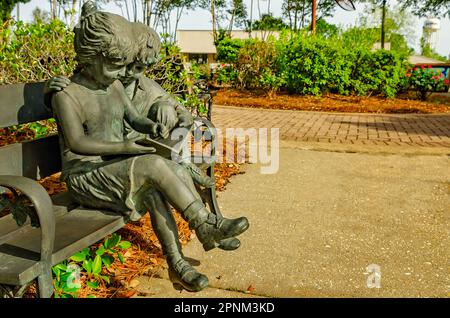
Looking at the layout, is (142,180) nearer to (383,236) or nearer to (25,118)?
(25,118)

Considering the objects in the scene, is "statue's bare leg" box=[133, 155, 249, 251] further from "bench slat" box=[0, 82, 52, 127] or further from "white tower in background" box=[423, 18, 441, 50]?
"white tower in background" box=[423, 18, 441, 50]

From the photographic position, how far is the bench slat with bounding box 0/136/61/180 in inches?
95.1

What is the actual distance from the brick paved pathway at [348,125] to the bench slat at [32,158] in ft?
17.6

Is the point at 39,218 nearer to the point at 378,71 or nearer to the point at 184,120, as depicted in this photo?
the point at 184,120

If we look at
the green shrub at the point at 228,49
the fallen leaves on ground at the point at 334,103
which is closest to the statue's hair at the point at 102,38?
the fallen leaves on ground at the point at 334,103

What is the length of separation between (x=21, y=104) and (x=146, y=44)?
838 mm

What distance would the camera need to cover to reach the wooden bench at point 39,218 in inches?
70.1

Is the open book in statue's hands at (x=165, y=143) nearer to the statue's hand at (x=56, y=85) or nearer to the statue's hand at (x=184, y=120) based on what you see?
the statue's hand at (x=184, y=120)

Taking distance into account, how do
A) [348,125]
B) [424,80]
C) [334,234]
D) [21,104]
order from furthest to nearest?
[424,80] → [348,125] → [334,234] → [21,104]

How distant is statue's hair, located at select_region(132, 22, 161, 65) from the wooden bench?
74 cm

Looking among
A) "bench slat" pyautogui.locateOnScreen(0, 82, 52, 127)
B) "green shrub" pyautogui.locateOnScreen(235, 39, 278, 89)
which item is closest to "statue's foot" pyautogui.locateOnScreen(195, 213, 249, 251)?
"bench slat" pyautogui.locateOnScreen(0, 82, 52, 127)

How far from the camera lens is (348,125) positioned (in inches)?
364

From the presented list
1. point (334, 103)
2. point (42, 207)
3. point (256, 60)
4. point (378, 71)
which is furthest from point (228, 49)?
point (42, 207)

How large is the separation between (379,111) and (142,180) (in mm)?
10674
